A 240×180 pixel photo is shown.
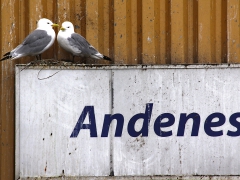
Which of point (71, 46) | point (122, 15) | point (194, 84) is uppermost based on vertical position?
point (122, 15)

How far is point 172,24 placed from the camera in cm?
506

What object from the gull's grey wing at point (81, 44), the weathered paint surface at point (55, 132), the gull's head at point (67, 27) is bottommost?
the weathered paint surface at point (55, 132)

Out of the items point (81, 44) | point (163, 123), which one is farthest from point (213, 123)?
point (81, 44)

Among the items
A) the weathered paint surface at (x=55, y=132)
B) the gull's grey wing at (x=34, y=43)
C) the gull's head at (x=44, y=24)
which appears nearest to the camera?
the weathered paint surface at (x=55, y=132)

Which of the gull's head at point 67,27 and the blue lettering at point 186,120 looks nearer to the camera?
the blue lettering at point 186,120

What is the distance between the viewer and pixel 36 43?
4809mm

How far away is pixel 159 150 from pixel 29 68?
5.11 ft

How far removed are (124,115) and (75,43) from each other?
915 millimetres

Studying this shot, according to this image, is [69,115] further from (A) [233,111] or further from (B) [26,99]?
(A) [233,111]

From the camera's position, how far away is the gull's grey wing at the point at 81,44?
486cm

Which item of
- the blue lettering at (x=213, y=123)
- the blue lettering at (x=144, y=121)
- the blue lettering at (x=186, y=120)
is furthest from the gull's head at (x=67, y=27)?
the blue lettering at (x=213, y=123)

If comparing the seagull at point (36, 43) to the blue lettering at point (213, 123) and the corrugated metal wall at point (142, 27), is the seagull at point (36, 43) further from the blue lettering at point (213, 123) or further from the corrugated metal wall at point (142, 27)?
the blue lettering at point (213, 123)

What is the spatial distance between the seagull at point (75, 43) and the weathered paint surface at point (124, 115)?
0.69 feet

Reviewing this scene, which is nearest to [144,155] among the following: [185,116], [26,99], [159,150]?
[159,150]
